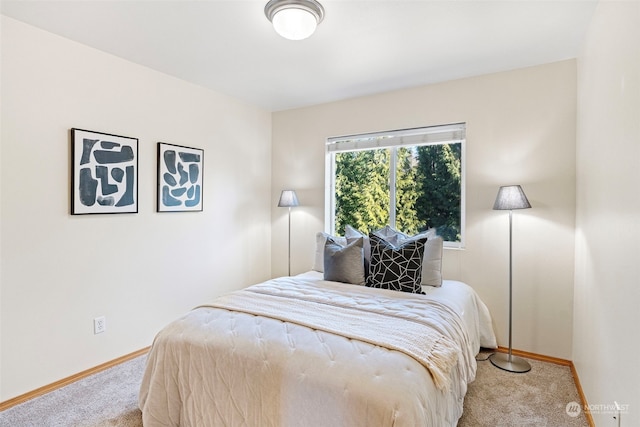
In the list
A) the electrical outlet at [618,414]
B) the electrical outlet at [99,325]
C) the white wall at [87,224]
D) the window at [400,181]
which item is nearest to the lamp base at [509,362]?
the window at [400,181]

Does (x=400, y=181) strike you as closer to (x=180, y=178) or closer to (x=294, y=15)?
(x=294, y=15)

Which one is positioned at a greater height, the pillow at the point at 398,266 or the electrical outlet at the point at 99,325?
the pillow at the point at 398,266

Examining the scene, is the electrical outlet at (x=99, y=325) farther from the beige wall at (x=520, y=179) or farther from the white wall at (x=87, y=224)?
the beige wall at (x=520, y=179)

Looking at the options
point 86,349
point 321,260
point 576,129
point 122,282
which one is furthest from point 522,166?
point 86,349

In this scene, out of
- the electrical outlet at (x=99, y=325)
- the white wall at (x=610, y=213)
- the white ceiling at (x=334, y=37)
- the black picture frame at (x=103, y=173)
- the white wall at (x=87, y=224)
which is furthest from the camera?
the electrical outlet at (x=99, y=325)

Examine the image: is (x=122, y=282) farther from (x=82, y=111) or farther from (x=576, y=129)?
(x=576, y=129)

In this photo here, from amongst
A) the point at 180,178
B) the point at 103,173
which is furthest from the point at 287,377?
the point at 180,178

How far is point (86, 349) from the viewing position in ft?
8.28

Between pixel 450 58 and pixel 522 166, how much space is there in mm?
1081

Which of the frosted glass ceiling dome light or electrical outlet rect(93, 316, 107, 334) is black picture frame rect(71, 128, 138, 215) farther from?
the frosted glass ceiling dome light

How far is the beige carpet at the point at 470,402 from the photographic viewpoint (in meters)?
1.96

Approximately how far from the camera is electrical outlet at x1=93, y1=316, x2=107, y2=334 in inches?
101

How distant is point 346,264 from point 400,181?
1.23 m

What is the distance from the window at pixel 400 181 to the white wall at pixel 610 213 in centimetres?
103
